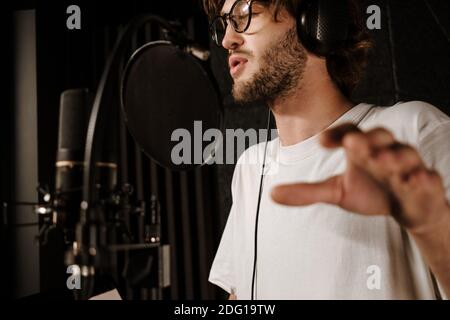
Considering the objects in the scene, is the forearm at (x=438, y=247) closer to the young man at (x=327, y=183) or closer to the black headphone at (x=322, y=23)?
the young man at (x=327, y=183)

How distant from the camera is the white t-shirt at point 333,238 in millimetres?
765

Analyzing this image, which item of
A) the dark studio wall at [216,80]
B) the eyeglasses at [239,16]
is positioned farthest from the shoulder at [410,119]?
the eyeglasses at [239,16]

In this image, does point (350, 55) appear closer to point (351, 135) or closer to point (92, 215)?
point (351, 135)

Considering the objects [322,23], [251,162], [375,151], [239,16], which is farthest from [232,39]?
[375,151]

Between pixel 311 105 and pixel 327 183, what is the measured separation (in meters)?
0.21

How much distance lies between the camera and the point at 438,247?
752 mm

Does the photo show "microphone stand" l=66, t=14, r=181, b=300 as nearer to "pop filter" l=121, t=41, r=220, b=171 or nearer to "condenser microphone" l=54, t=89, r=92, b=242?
"condenser microphone" l=54, t=89, r=92, b=242

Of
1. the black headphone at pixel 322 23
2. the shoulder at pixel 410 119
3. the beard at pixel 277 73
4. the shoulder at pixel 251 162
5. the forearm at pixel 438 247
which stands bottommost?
the forearm at pixel 438 247

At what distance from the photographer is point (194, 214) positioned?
1.15 meters

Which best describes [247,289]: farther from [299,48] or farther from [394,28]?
[394,28]

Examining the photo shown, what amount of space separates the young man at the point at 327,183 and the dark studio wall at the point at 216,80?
2.7 inches

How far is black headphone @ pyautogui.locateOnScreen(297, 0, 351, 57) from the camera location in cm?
80

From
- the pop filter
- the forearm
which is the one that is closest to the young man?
the forearm

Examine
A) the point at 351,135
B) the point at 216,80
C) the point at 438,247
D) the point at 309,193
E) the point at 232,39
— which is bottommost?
the point at 438,247
